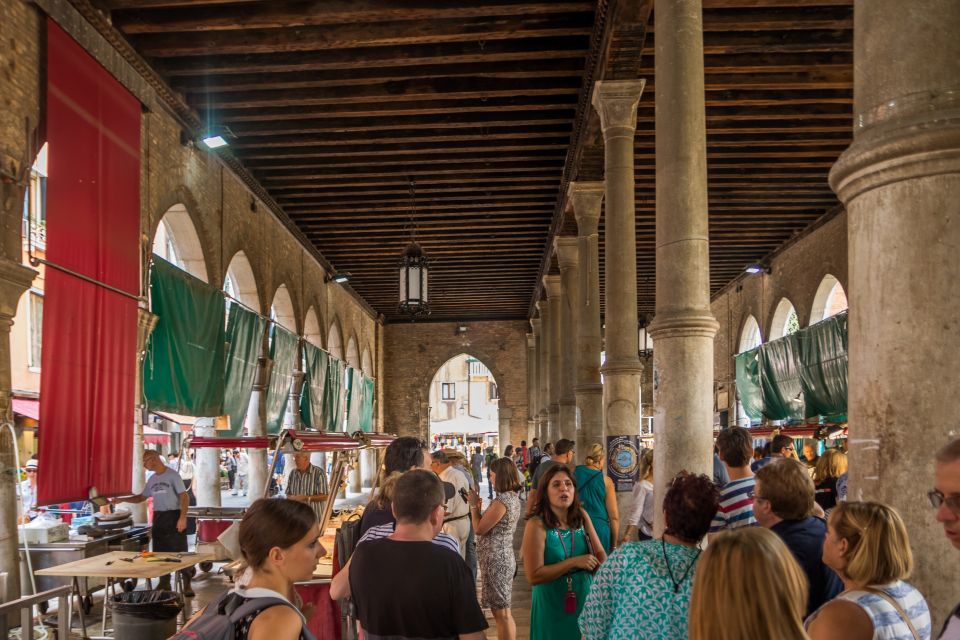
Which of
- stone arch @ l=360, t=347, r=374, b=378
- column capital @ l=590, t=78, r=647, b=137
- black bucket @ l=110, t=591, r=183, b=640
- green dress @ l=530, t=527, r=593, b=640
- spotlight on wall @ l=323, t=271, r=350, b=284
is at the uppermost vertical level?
column capital @ l=590, t=78, r=647, b=137

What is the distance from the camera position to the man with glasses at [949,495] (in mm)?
2020

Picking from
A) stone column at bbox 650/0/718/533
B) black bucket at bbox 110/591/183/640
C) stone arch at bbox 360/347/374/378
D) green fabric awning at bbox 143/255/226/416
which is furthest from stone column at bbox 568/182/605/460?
stone arch at bbox 360/347/374/378

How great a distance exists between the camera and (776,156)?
1305 centimetres

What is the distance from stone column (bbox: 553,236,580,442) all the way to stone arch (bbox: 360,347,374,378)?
37.6ft

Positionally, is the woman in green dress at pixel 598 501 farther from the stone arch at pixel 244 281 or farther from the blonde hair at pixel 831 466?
the stone arch at pixel 244 281

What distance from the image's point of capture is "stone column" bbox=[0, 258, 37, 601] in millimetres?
6785

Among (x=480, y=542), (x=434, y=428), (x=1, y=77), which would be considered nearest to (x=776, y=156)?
(x=480, y=542)

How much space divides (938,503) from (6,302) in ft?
22.5

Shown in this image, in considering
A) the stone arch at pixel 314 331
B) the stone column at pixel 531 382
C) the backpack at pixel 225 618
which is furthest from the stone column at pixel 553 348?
the backpack at pixel 225 618

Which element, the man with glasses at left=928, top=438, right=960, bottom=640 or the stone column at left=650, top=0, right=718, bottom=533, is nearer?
the man with glasses at left=928, top=438, right=960, bottom=640

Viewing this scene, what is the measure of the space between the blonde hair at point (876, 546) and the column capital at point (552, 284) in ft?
53.8

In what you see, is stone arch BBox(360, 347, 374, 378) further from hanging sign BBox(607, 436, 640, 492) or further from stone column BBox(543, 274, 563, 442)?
hanging sign BBox(607, 436, 640, 492)

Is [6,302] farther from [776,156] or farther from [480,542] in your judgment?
→ [776,156]

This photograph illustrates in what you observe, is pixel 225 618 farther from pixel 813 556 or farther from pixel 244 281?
pixel 244 281
